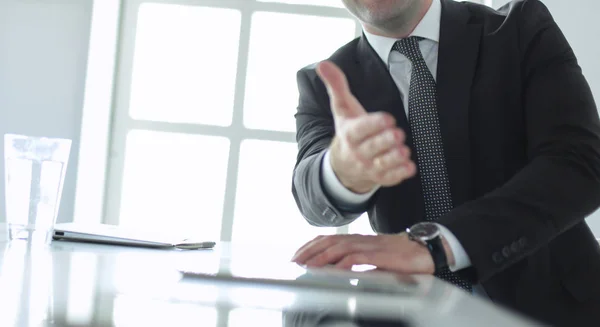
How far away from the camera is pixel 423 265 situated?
1058 mm

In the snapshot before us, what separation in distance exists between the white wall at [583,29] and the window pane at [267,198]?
1.50m

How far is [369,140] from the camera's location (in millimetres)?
880

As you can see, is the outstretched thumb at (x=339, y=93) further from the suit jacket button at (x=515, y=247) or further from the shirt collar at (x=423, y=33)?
the shirt collar at (x=423, y=33)

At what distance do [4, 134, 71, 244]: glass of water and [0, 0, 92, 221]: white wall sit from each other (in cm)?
288

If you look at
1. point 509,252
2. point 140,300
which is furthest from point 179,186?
point 140,300

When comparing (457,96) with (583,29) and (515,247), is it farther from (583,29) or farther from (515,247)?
(583,29)

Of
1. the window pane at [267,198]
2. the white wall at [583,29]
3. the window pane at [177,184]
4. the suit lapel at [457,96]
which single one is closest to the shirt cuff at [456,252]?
the suit lapel at [457,96]

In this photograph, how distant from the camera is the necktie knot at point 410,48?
1718 mm

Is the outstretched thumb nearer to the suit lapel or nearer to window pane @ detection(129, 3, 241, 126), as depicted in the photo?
the suit lapel

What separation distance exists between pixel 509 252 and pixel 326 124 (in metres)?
0.72

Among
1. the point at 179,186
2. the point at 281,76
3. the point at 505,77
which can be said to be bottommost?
the point at 179,186

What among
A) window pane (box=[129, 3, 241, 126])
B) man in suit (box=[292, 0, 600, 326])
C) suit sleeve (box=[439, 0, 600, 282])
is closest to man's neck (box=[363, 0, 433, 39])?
man in suit (box=[292, 0, 600, 326])

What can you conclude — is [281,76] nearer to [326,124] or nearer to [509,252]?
[326,124]

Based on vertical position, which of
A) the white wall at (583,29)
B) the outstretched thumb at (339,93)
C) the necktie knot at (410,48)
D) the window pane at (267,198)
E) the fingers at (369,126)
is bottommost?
the window pane at (267,198)
